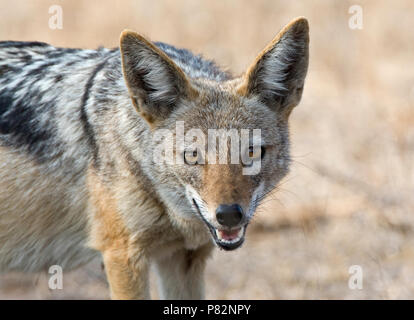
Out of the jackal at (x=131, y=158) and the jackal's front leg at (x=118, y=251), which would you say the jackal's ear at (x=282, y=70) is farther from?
the jackal's front leg at (x=118, y=251)

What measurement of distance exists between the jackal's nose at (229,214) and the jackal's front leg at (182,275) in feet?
3.84

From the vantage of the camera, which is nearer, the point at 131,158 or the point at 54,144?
the point at 131,158

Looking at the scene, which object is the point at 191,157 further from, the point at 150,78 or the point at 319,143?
the point at 319,143

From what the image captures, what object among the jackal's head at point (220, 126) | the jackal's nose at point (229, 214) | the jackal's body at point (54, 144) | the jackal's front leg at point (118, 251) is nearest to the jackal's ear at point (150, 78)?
the jackal's head at point (220, 126)

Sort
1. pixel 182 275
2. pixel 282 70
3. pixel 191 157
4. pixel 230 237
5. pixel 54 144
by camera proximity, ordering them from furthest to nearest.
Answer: pixel 182 275 < pixel 54 144 < pixel 282 70 < pixel 191 157 < pixel 230 237

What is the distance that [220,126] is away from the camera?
451 cm

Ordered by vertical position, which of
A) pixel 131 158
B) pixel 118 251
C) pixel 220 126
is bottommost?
pixel 118 251

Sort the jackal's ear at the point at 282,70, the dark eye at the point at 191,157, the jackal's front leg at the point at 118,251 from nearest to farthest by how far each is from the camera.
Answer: the dark eye at the point at 191,157 → the jackal's ear at the point at 282,70 → the jackal's front leg at the point at 118,251

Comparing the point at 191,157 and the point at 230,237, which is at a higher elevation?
the point at 191,157

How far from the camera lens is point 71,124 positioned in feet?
16.7

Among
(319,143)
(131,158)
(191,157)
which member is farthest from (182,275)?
(319,143)

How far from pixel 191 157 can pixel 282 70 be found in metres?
0.90

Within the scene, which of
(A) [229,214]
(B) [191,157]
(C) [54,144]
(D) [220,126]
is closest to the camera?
(A) [229,214]

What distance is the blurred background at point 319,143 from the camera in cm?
811
